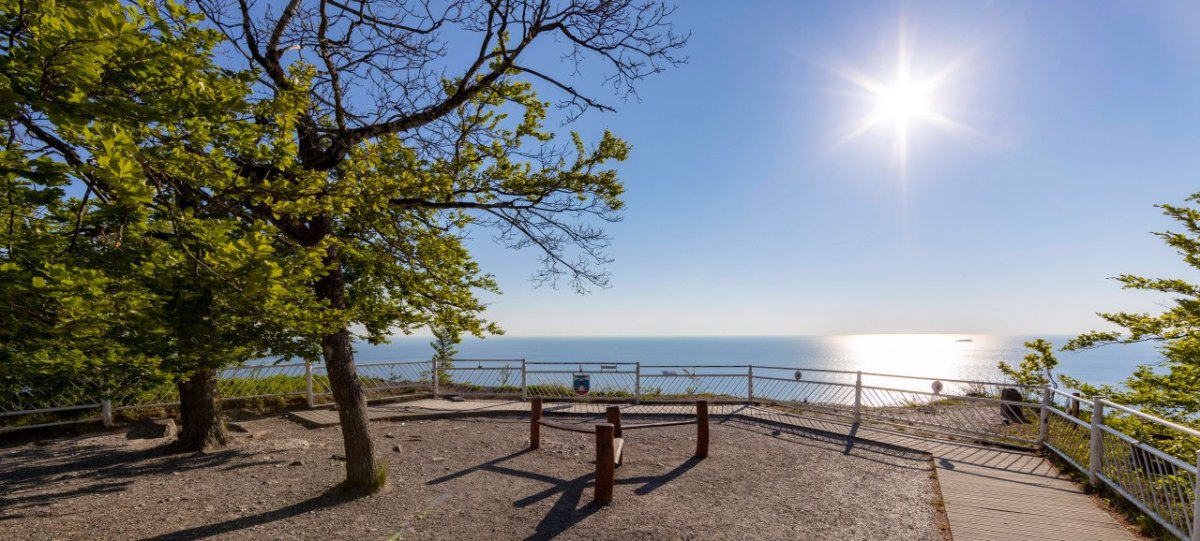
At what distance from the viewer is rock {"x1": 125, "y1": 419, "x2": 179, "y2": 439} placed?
995 centimetres

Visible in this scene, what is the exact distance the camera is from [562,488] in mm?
6848

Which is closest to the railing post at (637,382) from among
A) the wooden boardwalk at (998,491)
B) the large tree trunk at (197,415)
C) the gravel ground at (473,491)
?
the wooden boardwalk at (998,491)

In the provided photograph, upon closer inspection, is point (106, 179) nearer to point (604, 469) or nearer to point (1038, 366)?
point (604, 469)

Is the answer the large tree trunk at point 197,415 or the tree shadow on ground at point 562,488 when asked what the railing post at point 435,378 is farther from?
the tree shadow on ground at point 562,488

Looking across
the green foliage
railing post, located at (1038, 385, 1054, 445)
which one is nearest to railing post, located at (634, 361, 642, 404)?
railing post, located at (1038, 385, 1054, 445)

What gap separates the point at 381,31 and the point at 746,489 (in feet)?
24.8

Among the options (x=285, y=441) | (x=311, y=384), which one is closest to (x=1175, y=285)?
(x=285, y=441)

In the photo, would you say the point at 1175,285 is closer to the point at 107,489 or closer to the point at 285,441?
the point at 285,441

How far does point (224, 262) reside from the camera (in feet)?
9.75

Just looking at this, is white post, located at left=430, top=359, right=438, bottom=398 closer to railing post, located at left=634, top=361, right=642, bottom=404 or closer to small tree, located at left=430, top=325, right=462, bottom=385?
small tree, located at left=430, top=325, right=462, bottom=385

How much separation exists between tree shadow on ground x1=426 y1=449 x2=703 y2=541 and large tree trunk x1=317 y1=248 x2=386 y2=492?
2.77ft

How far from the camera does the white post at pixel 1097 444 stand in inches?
253

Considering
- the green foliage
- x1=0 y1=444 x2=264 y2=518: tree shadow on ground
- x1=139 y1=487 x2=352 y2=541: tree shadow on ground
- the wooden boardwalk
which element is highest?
the green foliage

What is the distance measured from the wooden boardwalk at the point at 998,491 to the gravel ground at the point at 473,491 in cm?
31
